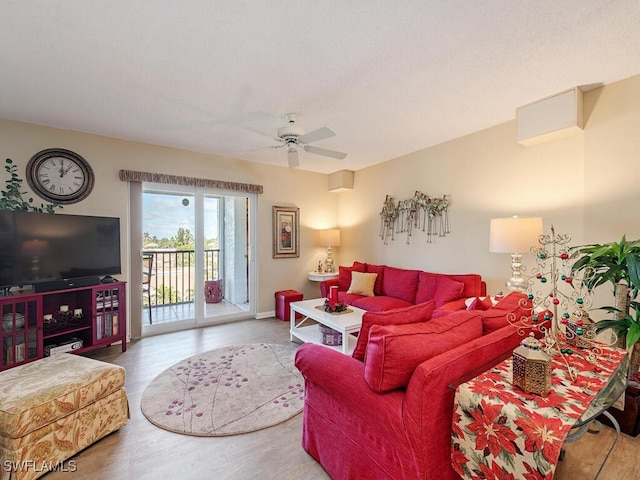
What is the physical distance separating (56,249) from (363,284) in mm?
3571

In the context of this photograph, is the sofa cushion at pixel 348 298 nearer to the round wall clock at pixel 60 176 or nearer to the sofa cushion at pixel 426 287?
the sofa cushion at pixel 426 287

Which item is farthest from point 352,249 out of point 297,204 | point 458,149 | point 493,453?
point 493,453

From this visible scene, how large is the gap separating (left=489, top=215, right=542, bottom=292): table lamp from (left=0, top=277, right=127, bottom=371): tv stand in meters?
3.95

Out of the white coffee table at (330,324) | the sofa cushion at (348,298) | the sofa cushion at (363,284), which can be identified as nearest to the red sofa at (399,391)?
the white coffee table at (330,324)

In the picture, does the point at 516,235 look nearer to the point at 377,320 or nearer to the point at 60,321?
the point at 377,320

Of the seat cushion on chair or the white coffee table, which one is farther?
→ the white coffee table

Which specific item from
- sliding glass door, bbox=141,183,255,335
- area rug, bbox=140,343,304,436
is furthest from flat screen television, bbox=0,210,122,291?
area rug, bbox=140,343,304,436

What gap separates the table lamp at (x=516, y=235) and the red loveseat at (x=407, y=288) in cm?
52

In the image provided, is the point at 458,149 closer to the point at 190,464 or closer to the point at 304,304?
the point at 304,304

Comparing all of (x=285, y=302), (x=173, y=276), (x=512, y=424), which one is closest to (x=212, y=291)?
(x=173, y=276)

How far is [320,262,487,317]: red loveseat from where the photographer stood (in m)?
3.21

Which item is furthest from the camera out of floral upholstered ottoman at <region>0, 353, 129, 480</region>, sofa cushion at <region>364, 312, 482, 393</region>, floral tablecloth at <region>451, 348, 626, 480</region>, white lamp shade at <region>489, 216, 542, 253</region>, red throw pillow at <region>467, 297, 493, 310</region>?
white lamp shade at <region>489, 216, 542, 253</region>

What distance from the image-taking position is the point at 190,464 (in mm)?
1718

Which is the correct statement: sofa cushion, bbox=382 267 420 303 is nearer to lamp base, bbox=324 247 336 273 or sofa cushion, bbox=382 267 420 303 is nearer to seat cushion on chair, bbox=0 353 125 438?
lamp base, bbox=324 247 336 273
